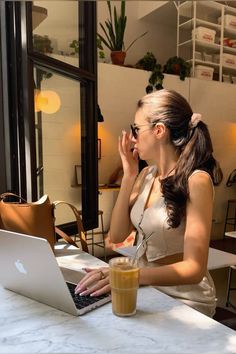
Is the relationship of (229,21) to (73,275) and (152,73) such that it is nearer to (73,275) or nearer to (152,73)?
(152,73)

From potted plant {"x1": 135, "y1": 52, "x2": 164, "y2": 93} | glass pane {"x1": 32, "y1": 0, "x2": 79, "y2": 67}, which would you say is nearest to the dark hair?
glass pane {"x1": 32, "y1": 0, "x2": 79, "y2": 67}

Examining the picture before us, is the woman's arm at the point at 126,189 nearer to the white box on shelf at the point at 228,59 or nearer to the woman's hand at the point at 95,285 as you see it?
the woman's hand at the point at 95,285

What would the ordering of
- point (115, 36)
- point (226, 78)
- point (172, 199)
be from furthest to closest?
point (226, 78)
point (115, 36)
point (172, 199)

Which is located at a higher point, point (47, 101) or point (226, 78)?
point (226, 78)

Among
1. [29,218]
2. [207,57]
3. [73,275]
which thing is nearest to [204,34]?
[207,57]

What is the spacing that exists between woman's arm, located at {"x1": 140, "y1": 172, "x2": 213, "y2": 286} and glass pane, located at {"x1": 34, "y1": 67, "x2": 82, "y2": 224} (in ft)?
3.18

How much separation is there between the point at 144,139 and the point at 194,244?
49 centimetres

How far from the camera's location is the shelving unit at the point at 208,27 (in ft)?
18.2

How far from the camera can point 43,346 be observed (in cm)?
67

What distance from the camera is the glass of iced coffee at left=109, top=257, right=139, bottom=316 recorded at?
794 mm

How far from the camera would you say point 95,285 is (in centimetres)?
92

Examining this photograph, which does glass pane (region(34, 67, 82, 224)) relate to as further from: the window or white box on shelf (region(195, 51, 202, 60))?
white box on shelf (region(195, 51, 202, 60))

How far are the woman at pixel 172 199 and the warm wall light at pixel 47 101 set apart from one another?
62 cm

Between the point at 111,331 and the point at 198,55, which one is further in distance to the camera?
the point at 198,55
